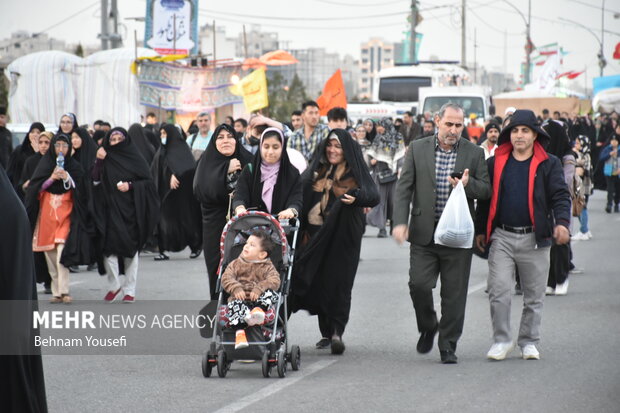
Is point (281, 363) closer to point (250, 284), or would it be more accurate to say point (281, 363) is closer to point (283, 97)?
point (250, 284)

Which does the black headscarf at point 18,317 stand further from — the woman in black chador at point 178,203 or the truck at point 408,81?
the truck at point 408,81

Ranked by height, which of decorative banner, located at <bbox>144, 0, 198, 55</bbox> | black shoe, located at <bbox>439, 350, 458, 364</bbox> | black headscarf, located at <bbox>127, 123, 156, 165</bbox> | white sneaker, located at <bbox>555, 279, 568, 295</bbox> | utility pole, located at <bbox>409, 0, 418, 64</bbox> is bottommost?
white sneaker, located at <bbox>555, 279, 568, 295</bbox>

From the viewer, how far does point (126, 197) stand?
1249 cm

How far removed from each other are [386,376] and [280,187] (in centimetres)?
168

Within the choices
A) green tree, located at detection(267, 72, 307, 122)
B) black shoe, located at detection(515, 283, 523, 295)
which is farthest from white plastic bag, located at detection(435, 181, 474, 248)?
green tree, located at detection(267, 72, 307, 122)

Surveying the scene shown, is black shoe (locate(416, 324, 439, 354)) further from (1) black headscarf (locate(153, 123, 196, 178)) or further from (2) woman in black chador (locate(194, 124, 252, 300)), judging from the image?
(1) black headscarf (locate(153, 123, 196, 178))

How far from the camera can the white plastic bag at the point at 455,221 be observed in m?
8.30

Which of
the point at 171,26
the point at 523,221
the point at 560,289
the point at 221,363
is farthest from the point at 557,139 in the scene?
the point at 171,26

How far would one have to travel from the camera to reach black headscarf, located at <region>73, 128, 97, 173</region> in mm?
12500

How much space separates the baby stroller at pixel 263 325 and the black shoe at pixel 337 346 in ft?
1.89

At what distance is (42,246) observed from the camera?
39.3 feet

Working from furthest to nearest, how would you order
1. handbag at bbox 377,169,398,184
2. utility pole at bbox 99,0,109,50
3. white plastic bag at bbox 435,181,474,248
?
utility pole at bbox 99,0,109,50, handbag at bbox 377,169,398,184, white plastic bag at bbox 435,181,474,248

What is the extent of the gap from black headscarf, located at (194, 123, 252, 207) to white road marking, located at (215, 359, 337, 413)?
65.4 inches

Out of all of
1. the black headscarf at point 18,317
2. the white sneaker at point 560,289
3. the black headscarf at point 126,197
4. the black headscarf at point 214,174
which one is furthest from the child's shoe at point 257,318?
the white sneaker at point 560,289
